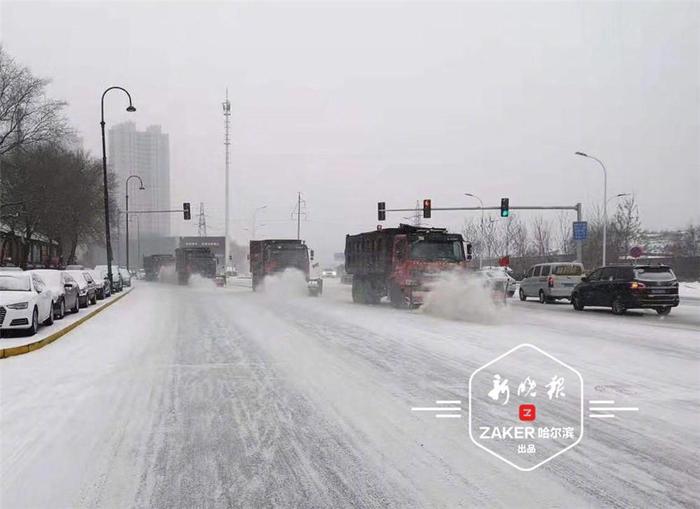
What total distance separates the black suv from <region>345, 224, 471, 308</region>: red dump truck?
16.6 feet

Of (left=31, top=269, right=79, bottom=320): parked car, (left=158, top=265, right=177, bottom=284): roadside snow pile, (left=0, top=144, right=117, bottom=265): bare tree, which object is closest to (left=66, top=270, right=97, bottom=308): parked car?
(left=31, top=269, right=79, bottom=320): parked car

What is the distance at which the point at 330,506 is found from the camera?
421 cm

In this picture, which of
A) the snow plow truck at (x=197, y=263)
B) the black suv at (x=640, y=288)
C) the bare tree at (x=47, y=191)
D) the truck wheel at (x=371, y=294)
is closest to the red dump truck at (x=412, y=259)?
the truck wheel at (x=371, y=294)

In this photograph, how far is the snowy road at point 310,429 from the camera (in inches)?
175

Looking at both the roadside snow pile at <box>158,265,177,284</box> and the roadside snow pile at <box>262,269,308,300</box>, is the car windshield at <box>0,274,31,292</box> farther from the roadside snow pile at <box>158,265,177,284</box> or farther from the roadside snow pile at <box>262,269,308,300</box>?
the roadside snow pile at <box>158,265,177,284</box>

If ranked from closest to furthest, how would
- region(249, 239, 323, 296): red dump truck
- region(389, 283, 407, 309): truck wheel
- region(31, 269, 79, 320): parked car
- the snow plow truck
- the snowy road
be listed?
the snowy road → region(31, 269, 79, 320): parked car → region(389, 283, 407, 309): truck wheel → region(249, 239, 323, 296): red dump truck → the snow plow truck

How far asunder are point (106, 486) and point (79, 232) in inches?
2258

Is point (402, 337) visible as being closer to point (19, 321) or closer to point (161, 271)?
point (19, 321)

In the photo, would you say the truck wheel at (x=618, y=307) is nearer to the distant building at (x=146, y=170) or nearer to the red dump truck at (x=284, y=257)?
the red dump truck at (x=284, y=257)

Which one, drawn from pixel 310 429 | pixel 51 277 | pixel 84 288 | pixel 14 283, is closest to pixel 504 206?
pixel 84 288

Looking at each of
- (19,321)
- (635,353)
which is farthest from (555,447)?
(19,321)

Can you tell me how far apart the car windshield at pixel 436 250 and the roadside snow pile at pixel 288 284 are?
1397 centimetres

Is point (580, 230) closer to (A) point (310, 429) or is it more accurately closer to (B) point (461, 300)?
(B) point (461, 300)

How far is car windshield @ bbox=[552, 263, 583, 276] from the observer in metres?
27.6
